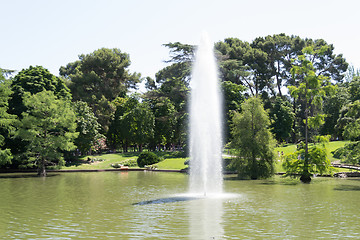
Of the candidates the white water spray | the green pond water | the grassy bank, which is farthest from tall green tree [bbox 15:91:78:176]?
the white water spray

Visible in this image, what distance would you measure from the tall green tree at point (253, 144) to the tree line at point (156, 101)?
57cm

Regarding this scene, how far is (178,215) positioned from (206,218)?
1.60 meters

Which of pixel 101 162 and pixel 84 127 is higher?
pixel 84 127

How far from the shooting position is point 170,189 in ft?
110

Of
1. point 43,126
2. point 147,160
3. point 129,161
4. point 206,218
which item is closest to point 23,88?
point 43,126

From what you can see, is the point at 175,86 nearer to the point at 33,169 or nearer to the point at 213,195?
the point at 33,169

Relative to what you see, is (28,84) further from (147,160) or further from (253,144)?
(253,144)

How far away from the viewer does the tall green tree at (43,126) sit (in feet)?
167

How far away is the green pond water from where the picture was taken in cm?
1628

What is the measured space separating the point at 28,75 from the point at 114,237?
1954 inches

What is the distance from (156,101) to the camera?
84.7m

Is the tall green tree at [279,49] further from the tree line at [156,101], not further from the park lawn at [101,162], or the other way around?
the park lawn at [101,162]

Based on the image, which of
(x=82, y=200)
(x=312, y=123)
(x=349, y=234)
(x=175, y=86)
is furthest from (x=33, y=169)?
(x=349, y=234)

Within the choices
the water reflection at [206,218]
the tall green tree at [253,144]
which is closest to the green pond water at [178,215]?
the water reflection at [206,218]
